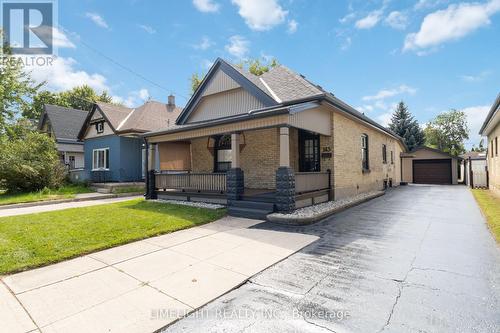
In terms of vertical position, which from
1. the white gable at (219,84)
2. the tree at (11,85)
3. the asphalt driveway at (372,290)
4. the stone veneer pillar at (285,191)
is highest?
the tree at (11,85)

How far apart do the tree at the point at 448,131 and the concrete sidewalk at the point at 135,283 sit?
57745 mm

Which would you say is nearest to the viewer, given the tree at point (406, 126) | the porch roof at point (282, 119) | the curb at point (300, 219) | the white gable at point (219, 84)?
the curb at point (300, 219)

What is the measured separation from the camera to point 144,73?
67.8 ft

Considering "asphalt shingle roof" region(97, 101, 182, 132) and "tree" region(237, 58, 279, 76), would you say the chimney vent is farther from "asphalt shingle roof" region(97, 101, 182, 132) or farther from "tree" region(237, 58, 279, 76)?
"tree" region(237, 58, 279, 76)

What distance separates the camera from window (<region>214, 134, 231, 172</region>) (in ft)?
43.5

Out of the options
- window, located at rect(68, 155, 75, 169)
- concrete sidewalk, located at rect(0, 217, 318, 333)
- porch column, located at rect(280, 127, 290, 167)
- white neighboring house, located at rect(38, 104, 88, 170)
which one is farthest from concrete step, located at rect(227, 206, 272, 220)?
window, located at rect(68, 155, 75, 169)

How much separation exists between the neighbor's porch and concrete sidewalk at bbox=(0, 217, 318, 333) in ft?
9.51

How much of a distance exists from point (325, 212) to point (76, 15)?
47.3 ft

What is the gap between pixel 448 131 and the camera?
167 feet

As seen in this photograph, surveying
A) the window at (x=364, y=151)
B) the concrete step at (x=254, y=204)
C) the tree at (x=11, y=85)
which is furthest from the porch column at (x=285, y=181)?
the tree at (x=11, y=85)

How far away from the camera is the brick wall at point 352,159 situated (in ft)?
35.6

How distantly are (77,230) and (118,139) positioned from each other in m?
12.8

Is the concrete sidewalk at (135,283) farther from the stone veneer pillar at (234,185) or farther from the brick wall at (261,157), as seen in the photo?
the brick wall at (261,157)

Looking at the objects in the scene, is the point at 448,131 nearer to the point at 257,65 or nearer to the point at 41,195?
the point at 257,65
